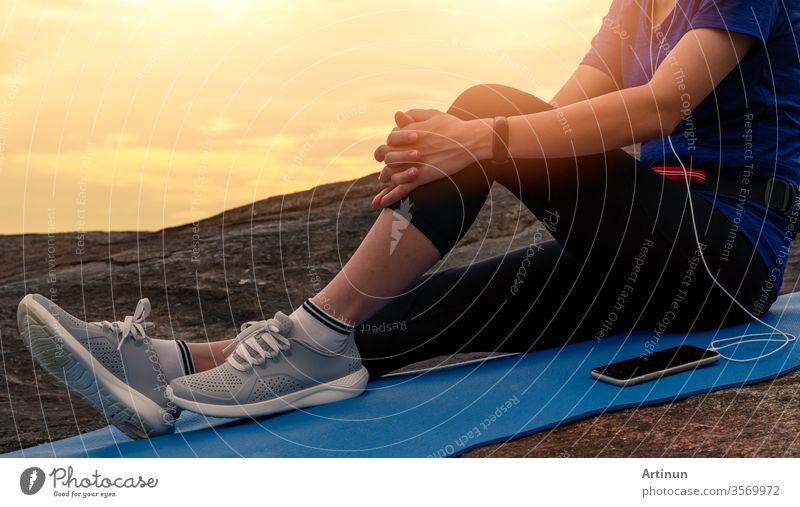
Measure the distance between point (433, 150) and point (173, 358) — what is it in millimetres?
552

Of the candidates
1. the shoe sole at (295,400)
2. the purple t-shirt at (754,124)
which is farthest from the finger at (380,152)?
the purple t-shirt at (754,124)

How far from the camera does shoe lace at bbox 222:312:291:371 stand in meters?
1.34

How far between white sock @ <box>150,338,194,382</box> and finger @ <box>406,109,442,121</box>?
0.54 metres

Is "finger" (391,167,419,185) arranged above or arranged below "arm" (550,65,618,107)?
below

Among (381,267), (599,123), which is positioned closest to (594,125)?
(599,123)

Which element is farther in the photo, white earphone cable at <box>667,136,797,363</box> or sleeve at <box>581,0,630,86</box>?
sleeve at <box>581,0,630,86</box>

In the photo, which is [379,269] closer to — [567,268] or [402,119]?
[402,119]

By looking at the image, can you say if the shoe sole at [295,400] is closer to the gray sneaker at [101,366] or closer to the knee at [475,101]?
the gray sneaker at [101,366]

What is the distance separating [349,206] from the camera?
12.3 feet

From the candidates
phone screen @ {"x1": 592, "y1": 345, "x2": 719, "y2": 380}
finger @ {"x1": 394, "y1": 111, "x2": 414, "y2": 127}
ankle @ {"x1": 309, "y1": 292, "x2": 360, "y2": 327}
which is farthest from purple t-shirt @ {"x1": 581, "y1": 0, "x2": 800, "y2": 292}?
ankle @ {"x1": 309, "y1": 292, "x2": 360, "y2": 327}

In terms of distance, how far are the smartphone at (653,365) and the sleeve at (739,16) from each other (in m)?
0.49

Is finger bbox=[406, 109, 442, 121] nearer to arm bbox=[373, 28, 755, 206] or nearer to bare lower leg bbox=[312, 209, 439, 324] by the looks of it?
arm bbox=[373, 28, 755, 206]

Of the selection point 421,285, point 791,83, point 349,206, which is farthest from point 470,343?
point 349,206

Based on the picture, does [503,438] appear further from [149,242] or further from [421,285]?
[149,242]
